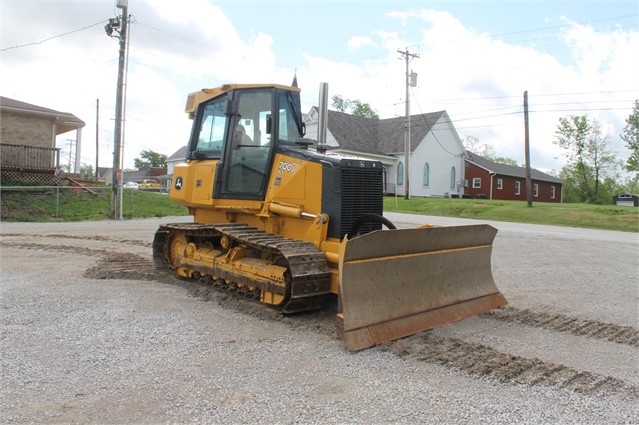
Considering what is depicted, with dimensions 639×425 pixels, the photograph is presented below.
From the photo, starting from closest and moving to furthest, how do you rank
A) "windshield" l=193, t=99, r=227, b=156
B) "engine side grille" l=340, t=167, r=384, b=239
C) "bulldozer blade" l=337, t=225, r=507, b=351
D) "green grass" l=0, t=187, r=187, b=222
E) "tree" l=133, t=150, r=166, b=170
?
1. "bulldozer blade" l=337, t=225, r=507, b=351
2. "engine side grille" l=340, t=167, r=384, b=239
3. "windshield" l=193, t=99, r=227, b=156
4. "green grass" l=0, t=187, r=187, b=222
5. "tree" l=133, t=150, r=166, b=170

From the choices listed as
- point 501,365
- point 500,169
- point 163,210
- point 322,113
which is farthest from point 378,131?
point 501,365

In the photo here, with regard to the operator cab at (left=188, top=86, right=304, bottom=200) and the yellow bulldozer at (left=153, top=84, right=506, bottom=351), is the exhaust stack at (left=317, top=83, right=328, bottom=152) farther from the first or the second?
the operator cab at (left=188, top=86, right=304, bottom=200)

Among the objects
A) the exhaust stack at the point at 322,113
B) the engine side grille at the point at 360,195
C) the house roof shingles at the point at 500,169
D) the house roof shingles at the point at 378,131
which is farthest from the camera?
the house roof shingles at the point at 500,169

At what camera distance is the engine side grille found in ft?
20.0

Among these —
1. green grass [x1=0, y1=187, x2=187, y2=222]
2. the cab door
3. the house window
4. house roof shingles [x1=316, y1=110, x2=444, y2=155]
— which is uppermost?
house roof shingles [x1=316, y1=110, x2=444, y2=155]

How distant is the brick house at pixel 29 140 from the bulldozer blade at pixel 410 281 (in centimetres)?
2093

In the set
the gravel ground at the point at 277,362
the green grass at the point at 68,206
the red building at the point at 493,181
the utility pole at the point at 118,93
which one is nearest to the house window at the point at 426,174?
the red building at the point at 493,181

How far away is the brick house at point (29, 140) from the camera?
22.0 meters

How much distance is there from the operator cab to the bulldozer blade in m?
2.21

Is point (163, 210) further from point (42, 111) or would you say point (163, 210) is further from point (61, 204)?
point (42, 111)

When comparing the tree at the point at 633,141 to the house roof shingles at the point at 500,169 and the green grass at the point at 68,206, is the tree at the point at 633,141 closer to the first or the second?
→ the house roof shingles at the point at 500,169

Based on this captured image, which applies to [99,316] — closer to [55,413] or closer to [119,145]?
[55,413]

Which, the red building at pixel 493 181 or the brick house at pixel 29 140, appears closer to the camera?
the brick house at pixel 29 140

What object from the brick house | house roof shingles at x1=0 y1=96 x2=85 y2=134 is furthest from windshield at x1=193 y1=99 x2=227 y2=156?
house roof shingles at x1=0 y1=96 x2=85 y2=134
